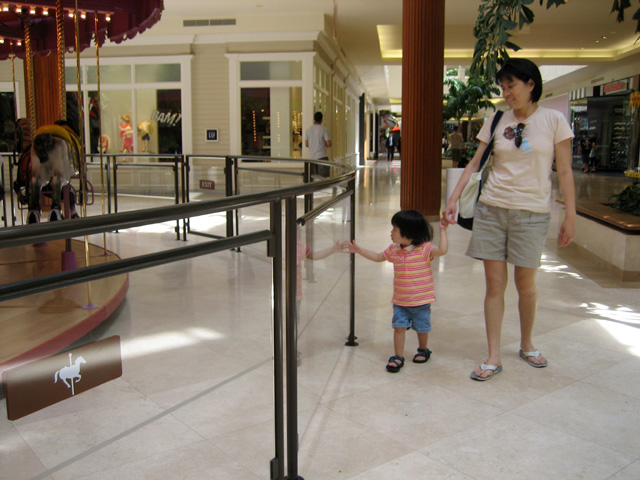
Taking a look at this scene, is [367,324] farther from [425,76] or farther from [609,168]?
[609,168]

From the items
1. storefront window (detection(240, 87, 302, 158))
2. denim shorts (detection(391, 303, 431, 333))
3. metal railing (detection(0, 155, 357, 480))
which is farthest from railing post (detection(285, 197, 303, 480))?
storefront window (detection(240, 87, 302, 158))

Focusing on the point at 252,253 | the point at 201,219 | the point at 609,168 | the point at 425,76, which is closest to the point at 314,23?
the point at 425,76

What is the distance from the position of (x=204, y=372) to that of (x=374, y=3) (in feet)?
41.0

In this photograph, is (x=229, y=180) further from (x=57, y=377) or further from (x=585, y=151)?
(x=585, y=151)

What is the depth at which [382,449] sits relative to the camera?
2.43 m

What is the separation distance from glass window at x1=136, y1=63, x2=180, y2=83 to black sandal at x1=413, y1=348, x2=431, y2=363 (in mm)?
12587

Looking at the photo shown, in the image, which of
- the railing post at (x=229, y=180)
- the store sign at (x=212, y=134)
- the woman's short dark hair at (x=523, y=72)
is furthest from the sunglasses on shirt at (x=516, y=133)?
the store sign at (x=212, y=134)

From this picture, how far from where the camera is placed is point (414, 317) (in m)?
3.31

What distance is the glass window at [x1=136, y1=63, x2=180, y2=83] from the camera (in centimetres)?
1462

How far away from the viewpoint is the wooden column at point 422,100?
28.6 ft

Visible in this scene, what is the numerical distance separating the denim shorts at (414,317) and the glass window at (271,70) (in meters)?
11.5

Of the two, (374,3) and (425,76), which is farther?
(374,3)

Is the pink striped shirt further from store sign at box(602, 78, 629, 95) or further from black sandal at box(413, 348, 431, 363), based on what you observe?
store sign at box(602, 78, 629, 95)

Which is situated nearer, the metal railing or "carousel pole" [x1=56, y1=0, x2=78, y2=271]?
the metal railing
